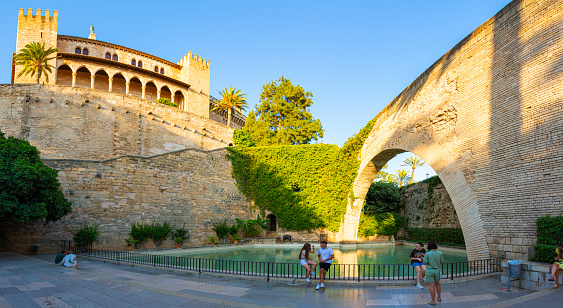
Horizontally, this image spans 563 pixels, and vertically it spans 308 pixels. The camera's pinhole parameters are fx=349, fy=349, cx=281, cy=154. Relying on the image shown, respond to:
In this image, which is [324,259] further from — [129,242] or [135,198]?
[135,198]

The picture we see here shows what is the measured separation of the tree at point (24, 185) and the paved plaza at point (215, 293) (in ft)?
9.75

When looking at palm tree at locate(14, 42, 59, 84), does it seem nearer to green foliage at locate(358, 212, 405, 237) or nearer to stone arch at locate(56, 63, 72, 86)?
stone arch at locate(56, 63, 72, 86)

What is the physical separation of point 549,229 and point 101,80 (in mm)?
39041

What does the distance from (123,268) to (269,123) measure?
23.4 m

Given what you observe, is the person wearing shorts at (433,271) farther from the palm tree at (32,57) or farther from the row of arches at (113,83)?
the row of arches at (113,83)

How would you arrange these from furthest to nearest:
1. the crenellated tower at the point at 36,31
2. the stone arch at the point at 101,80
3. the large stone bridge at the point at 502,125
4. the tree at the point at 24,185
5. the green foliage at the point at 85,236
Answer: the stone arch at the point at 101,80, the crenellated tower at the point at 36,31, the green foliage at the point at 85,236, the tree at the point at 24,185, the large stone bridge at the point at 502,125

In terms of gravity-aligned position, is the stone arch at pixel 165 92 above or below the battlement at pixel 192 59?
below

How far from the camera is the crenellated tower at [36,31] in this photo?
30570 millimetres

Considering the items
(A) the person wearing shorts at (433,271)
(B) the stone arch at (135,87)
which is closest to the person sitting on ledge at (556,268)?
(A) the person wearing shorts at (433,271)

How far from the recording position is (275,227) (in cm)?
2547

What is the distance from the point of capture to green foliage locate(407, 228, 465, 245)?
2002cm

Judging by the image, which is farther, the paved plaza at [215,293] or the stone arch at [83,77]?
the stone arch at [83,77]

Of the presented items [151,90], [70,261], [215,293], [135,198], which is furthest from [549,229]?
[151,90]

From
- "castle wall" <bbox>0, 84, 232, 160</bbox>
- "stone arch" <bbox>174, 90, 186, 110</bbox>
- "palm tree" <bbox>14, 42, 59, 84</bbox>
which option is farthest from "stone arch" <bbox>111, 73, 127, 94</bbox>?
"castle wall" <bbox>0, 84, 232, 160</bbox>
